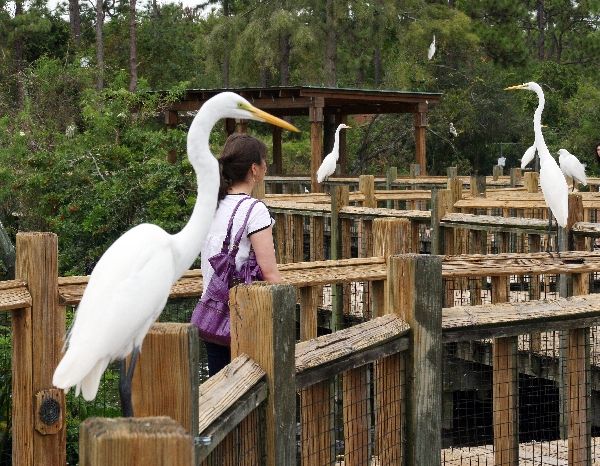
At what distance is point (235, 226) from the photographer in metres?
3.63

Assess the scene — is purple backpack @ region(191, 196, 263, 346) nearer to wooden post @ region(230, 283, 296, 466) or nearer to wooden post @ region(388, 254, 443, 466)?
wooden post @ region(388, 254, 443, 466)

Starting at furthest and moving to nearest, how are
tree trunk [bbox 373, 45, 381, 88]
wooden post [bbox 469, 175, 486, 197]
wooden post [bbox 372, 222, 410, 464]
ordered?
tree trunk [bbox 373, 45, 381, 88], wooden post [bbox 469, 175, 486, 197], wooden post [bbox 372, 222, 410, 464]

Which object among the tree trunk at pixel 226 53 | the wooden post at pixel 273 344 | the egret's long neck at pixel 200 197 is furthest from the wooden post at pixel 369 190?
the tree trunk at pixel 226 53

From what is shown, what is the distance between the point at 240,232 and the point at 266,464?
4.45 feet

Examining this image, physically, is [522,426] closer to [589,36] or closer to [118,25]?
[118,25]

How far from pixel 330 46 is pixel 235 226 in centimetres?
2901

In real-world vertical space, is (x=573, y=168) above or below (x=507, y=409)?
above

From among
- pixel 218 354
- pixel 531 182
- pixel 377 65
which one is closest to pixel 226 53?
pixel 377 65

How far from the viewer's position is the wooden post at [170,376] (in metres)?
1.90

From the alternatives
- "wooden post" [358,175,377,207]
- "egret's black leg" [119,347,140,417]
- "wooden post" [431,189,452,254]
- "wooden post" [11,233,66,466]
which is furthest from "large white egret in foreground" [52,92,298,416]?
"wooden post" [358,175,377,207]

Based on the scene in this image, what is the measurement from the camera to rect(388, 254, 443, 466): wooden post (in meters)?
2.86

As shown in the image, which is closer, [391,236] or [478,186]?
[391,236]

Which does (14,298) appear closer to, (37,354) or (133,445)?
(37,354)

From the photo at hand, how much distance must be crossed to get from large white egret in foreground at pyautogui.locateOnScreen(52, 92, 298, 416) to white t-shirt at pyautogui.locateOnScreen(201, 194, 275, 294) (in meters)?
0.82
